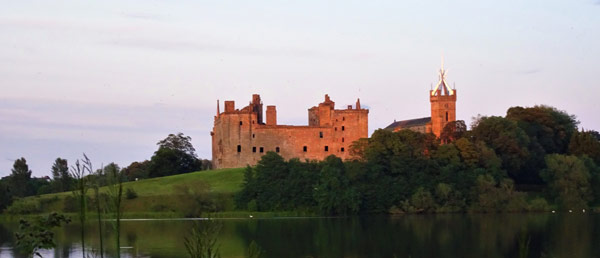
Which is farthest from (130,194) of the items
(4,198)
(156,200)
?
(4,198)

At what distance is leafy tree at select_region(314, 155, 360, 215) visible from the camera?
60.1 meters

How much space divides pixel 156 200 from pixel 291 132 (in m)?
19.8

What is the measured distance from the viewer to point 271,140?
80.0 metres

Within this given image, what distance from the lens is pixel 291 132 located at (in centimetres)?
8044

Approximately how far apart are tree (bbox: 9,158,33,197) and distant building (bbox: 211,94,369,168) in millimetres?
16795

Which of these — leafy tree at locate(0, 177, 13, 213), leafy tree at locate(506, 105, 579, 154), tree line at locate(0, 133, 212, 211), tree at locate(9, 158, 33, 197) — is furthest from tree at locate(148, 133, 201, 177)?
leafy tree at locate(506, 105, 579, 154)

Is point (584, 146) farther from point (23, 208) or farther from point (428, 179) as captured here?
point (23, 208)

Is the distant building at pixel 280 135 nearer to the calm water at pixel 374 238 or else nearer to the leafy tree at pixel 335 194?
the leafy tree at pixel 335 194

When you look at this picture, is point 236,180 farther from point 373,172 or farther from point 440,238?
point 440,238

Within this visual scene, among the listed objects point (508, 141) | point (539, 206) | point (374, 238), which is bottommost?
point (374, 238)

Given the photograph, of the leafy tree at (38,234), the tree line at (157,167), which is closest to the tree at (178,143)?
the tree line at (157,167)

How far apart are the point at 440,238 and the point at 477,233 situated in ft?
10.9

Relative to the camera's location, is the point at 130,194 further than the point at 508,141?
No

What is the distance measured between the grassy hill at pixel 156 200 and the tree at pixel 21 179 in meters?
11.2
